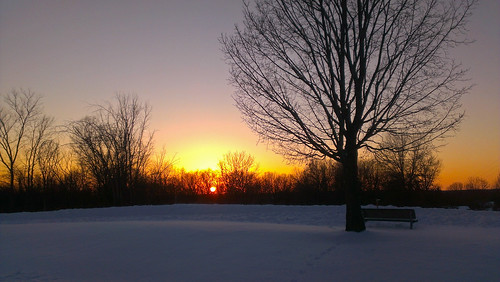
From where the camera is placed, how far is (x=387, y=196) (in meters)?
34.2

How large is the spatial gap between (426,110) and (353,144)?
2.59 metres

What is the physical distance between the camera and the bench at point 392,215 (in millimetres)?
15828

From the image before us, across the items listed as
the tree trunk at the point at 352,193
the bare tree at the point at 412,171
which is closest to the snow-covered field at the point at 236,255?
the tree trunk at the point at 352,193

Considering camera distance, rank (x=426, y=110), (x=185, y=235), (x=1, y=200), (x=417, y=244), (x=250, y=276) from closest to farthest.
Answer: (x=250, y=276) < (x=417, y=244) < (x=185, y=235) < (x=426, y=110) < (x=1, y=200)

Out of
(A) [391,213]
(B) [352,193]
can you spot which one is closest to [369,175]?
(A) [391,213]

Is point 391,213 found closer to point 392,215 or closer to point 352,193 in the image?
point 392,215

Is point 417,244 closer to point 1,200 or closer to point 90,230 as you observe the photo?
point 90,230

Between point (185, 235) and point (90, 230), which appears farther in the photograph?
point (90, 230)

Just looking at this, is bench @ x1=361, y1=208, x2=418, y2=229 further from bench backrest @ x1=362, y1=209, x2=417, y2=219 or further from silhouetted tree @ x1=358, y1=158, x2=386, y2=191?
silhouetted tree @ x1=358, y1=158, x2=386, y2=191

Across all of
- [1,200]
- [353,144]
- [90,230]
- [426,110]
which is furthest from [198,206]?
[1,200]

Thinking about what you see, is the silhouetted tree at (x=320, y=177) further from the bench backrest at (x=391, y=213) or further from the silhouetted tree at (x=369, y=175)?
the bench backrest at (x=391, y=213)

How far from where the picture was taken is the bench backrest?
52.0 feet

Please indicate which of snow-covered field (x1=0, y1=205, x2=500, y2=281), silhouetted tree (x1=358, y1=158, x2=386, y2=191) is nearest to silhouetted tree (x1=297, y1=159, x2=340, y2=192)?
silhouetted tree (x1=358, y1=158, x2=386, y2=191)

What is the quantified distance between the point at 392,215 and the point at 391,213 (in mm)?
90
